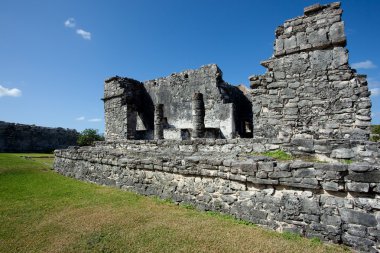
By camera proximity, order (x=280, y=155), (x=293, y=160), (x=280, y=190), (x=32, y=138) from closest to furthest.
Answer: (x=280, y=190), (x=293, y=160), (x=280, y=155), (x=32, y=138)

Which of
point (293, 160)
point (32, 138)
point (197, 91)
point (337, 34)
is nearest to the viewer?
point (293, 160)

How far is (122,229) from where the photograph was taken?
13.4 ft

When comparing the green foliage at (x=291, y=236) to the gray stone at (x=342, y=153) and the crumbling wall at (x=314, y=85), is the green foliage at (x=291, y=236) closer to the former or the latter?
the gray stone at (x=342, y=153)

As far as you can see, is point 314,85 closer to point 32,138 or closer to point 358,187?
point 358,187

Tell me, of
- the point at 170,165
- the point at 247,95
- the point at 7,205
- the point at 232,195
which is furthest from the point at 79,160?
the point at 247,95

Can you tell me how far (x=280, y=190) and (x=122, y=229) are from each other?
2.71 meters

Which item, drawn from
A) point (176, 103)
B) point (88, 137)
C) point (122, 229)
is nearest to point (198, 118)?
point (176, 103)

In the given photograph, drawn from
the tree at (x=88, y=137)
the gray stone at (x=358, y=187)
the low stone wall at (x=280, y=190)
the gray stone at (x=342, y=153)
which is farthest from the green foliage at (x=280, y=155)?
the tree at (x=88, y=137)

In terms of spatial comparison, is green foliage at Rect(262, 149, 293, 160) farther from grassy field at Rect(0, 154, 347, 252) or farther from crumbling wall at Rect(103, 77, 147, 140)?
crumbling wall at Rect(103, 77, 147, 140)

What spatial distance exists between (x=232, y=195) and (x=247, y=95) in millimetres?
13920

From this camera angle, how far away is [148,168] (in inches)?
250

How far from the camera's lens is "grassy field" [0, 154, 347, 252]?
11.3 feet

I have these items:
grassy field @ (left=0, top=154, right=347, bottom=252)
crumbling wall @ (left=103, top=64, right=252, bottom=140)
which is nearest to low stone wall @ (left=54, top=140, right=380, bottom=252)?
grassy field @ (left=0, top=154, right=347, bottom=252)

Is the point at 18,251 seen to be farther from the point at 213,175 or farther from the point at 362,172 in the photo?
the point at 362,172
